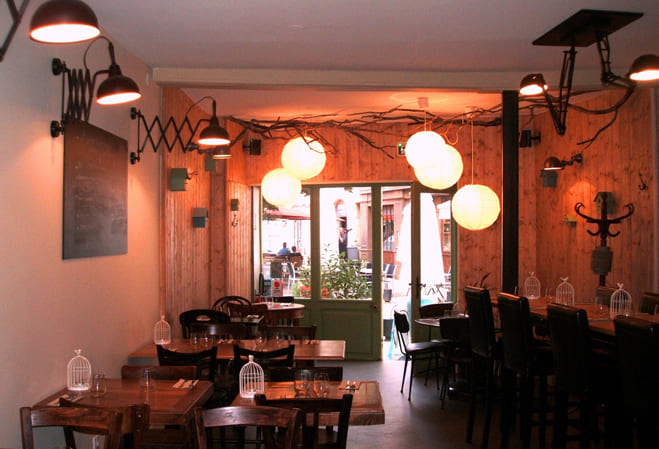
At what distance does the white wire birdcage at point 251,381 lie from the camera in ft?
12.5

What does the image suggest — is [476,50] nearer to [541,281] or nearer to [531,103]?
[531,103]

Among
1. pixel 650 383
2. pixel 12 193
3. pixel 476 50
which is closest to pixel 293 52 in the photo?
pixel 476 50

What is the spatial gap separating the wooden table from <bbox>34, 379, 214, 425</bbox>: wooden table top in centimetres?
109

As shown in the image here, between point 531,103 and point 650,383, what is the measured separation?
17.1 ft

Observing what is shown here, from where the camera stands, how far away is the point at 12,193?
3.34 metres

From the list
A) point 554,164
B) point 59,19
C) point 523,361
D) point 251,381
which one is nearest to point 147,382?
point 251,381

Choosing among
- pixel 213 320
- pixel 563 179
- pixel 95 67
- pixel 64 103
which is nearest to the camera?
→ pixel 64 103

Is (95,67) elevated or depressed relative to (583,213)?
elevated

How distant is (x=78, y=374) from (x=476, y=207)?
4.26 meters

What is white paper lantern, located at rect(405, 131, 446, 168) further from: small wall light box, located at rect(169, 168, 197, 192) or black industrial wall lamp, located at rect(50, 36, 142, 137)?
black industrial wall lamp, located at rect(50, 36, 142, 137)

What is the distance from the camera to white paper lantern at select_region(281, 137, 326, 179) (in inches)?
259

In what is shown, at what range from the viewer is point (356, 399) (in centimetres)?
368

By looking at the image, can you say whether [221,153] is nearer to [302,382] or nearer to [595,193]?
[302,382]

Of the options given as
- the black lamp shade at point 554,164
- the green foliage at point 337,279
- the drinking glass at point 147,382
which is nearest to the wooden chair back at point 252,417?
the drinking glass at point 147,382
